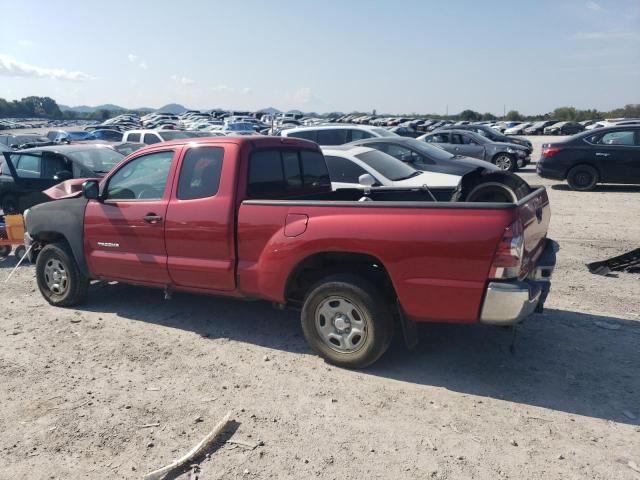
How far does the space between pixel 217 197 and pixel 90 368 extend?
1.80 m

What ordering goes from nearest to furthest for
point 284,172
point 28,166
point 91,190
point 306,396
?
point 306,396 → point 284,172 → point 91,190 → point 28,166

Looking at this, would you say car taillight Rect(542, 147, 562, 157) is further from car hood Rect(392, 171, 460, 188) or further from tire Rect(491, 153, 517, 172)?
car hood Rect(392, 171, 460, 188)

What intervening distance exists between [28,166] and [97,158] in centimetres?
135

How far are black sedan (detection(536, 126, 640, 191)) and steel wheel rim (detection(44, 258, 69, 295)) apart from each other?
40.3 ft

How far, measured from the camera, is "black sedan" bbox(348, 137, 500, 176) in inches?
448

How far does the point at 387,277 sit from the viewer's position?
4.36 metres

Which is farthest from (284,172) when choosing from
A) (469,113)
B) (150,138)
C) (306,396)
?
(469,113)

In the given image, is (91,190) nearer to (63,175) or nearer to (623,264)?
(63,175)

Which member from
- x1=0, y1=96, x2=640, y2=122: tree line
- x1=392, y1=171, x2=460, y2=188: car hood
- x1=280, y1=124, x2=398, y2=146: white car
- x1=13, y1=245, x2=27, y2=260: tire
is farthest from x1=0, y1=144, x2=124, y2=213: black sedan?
x1=0, y1=96, x2=640, y2=122: tree line

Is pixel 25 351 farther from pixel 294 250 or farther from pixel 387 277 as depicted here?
pixel 387 277

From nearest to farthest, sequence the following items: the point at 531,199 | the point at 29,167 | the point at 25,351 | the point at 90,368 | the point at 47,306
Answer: the point at 531,199
the point at 90,368
the point at 25,351
the point at 47,306
the point at 29,167

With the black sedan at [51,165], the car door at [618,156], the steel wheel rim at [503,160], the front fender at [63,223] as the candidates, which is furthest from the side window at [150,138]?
the car door at [618,156]

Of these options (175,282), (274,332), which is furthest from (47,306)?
(274,332)

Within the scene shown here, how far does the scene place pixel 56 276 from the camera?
612cm
